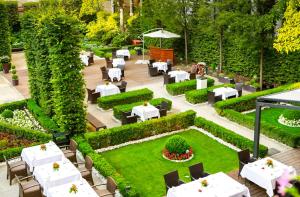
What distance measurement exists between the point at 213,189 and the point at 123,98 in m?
11.1

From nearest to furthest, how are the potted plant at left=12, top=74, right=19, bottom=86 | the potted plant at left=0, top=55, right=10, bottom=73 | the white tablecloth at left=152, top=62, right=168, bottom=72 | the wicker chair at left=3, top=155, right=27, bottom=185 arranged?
the wicker chair at left=3, top=155, right=27, bottom=185, the potted plant at left=12, top=74, right=19, bottom=86, the white tablecloth at left=152, top=62, right=168, bottom=72, the potted plant at left=0, top=55, right=10, bottom=73

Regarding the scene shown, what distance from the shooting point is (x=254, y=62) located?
2483cm

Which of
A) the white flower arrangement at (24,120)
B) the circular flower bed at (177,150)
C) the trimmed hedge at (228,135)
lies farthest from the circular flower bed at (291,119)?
the white flower arrangement at (24,120)

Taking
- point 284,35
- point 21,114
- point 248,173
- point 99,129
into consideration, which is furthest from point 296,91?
point 21,114

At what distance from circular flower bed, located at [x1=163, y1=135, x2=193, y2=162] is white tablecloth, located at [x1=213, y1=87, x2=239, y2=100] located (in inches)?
260

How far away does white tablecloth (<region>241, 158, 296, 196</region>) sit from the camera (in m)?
11.7

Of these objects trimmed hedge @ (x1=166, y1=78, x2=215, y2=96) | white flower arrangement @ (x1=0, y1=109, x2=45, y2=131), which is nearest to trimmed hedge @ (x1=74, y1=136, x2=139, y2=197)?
white flower arrangement @ (x1=0, y1=109, x2=45, y2=131)

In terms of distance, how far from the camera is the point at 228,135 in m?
16.5

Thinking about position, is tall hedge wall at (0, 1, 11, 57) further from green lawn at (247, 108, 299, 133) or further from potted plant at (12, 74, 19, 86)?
green lawn at (247, 108, 299, 133)

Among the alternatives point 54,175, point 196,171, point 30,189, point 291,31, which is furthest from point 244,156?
point 291,31

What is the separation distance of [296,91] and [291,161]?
8.24 feet

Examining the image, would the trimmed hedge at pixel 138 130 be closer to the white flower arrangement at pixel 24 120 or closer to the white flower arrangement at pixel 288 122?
the white flower arrangement at pixel 24 120

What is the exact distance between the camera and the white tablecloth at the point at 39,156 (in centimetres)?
1365

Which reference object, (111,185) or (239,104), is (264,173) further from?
Result: (239,104)
